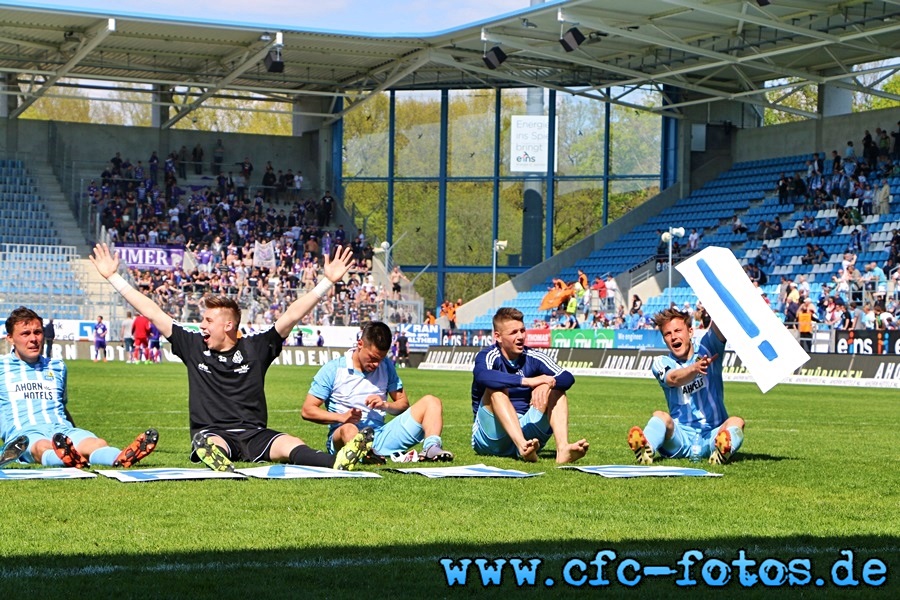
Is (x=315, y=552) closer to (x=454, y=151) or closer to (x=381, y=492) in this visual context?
(x=381, y=492)

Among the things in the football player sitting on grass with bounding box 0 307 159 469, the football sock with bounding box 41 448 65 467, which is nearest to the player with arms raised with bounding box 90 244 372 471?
the football player sitting on grass with bounding box 0 307 159 469

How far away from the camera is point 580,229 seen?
57438 millimetres

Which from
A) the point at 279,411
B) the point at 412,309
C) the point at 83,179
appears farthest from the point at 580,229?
the point at 279,411

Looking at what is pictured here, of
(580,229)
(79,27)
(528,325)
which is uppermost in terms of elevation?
(79,27)

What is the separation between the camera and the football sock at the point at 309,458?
9984 mm

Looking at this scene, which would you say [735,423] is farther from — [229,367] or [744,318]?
[229,367]


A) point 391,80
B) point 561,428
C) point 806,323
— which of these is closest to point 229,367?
point 561,428

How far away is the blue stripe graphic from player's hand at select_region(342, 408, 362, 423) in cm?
291

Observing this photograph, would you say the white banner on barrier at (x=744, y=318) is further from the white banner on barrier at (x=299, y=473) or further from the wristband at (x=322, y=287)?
the white banner on barrier at (x=299, y=473)

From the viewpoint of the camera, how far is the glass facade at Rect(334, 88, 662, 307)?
57.5 metres

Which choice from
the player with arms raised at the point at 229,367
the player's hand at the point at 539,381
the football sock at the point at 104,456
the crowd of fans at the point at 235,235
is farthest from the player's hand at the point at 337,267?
the crowd of fans at the point at 235,235

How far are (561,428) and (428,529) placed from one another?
147 inches

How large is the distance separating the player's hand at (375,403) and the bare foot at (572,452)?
1458mm

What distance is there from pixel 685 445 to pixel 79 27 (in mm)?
39077
